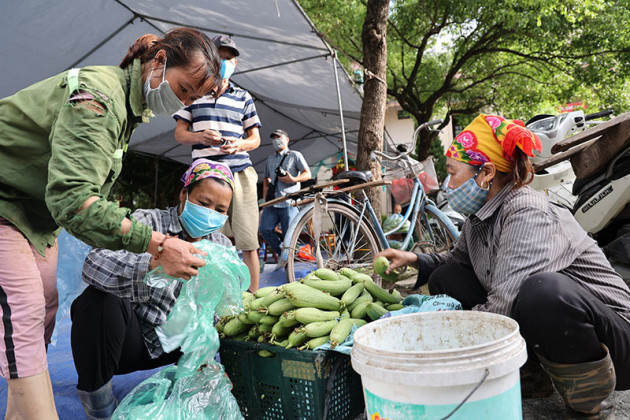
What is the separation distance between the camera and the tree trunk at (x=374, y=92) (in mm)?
6289

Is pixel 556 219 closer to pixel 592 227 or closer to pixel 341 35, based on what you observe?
Answer: pixel 592 227

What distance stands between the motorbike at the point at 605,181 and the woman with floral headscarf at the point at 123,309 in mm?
2220

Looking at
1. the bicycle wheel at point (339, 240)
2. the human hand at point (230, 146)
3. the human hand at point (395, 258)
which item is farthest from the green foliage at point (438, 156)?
the human hand at point (395, 258)

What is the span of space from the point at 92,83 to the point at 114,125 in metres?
0.16

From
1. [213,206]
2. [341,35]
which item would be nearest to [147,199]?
[341,35]

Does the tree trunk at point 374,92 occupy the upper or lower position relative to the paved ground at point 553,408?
upper

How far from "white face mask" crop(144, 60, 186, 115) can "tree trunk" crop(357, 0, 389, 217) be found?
4404mm

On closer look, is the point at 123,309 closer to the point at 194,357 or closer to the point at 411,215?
the point at 194,357

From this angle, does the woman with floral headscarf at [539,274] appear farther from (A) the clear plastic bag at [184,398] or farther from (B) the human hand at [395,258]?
(A) the clear plastic bag at [184,398]

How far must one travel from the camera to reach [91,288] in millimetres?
2100

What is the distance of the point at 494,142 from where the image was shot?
2.17 metres

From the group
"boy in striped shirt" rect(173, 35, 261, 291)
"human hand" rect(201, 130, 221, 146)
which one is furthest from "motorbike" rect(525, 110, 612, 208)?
"human hand" rect(201, 130, 221, 146)

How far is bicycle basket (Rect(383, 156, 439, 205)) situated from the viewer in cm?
493

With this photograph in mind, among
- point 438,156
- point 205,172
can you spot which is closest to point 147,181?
point 438,156
